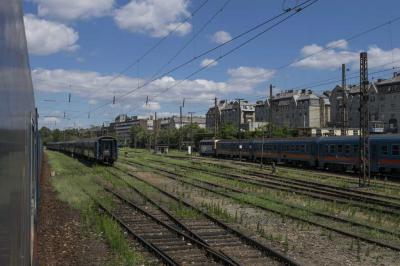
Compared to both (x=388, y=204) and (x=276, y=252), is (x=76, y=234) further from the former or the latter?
(x=388, y=204)

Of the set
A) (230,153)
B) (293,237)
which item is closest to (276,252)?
(293,237)

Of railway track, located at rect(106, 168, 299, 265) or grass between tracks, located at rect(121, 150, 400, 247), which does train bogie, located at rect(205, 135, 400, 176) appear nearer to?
grass between tracks, located at rect(121, 150, 400, 247)

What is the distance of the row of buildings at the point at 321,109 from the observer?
117000mm

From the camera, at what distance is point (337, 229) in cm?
1291

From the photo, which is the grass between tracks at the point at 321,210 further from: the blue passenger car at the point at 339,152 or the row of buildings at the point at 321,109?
the row of buildings at the point at 321,109

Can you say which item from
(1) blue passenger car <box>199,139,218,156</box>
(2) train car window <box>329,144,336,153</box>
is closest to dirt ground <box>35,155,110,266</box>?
(2) train car window <box>329,144,336,153</box>

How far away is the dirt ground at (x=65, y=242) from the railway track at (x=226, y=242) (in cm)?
240

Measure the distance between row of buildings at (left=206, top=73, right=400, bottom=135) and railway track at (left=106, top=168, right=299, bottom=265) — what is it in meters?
67.6

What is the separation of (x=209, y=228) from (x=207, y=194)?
8689 mm

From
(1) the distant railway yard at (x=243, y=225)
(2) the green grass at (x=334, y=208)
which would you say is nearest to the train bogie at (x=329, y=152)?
(1) the distant railway yard at (x=243, y=225)

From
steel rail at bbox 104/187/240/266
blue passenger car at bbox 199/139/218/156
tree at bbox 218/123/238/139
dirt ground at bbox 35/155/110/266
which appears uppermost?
tree at bbox 218/123/238/139

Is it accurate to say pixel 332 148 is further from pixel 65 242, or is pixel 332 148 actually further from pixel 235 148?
pixel 65 242

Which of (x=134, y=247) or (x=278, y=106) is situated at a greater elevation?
(x=278, y=106)

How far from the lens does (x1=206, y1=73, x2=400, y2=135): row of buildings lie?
11700cm
